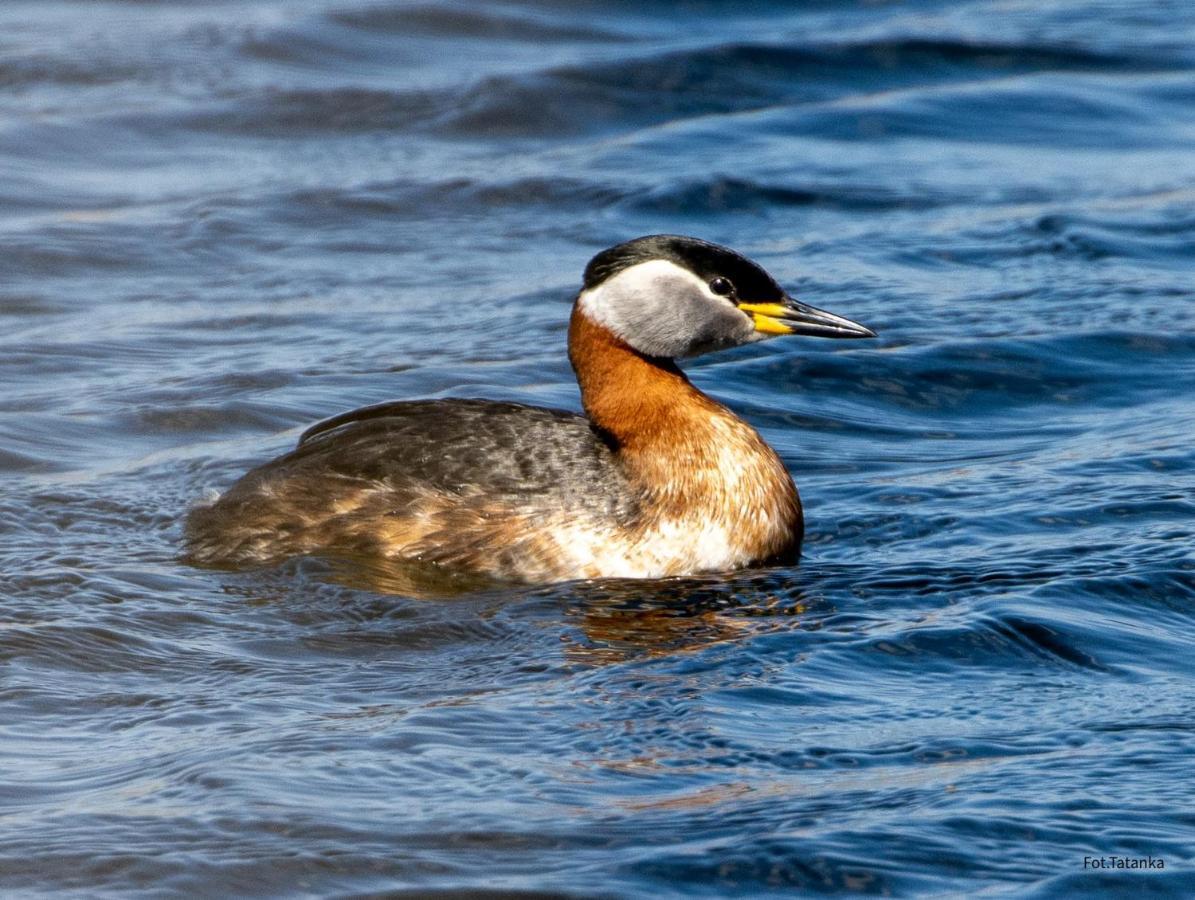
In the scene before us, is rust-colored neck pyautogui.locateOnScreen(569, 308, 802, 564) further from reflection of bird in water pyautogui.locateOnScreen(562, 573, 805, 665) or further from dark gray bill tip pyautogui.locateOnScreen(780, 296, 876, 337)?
dark gray bill tip pyautogui.locateOnScreen(780, 296, 876, 337)

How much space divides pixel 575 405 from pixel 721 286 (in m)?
2.25

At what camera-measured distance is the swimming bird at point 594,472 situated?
7.90 metres

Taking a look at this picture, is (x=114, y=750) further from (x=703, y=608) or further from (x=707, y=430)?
(x=707, y=430)

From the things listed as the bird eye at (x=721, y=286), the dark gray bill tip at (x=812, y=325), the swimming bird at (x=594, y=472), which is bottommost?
the swimming bird at (x=594, y=472)

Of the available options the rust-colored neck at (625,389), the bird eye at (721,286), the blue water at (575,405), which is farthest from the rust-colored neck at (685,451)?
the bird eye at (721,286)

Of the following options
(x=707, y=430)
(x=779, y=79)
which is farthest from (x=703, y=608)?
(x=779, y=79)

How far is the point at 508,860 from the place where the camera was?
550cm

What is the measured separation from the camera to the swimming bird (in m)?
7.90

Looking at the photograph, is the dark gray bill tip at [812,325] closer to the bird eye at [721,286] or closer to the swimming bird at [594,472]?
the swimming bird at [594,472]

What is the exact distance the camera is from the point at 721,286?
8273 millimetres

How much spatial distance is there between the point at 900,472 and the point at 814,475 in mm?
395

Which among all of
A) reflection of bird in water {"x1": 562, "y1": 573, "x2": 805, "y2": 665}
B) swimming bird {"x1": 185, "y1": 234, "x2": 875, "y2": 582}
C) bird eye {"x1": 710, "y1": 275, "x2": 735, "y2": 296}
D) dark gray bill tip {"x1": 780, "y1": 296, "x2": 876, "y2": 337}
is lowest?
reflection of bird in water {"x1": 562, "y1": 573, "x2": 805, "y2": 665}

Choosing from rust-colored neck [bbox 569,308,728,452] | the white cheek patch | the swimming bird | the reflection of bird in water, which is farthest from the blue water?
the white cheek patch

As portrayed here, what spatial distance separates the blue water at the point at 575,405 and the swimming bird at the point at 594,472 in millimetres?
201
